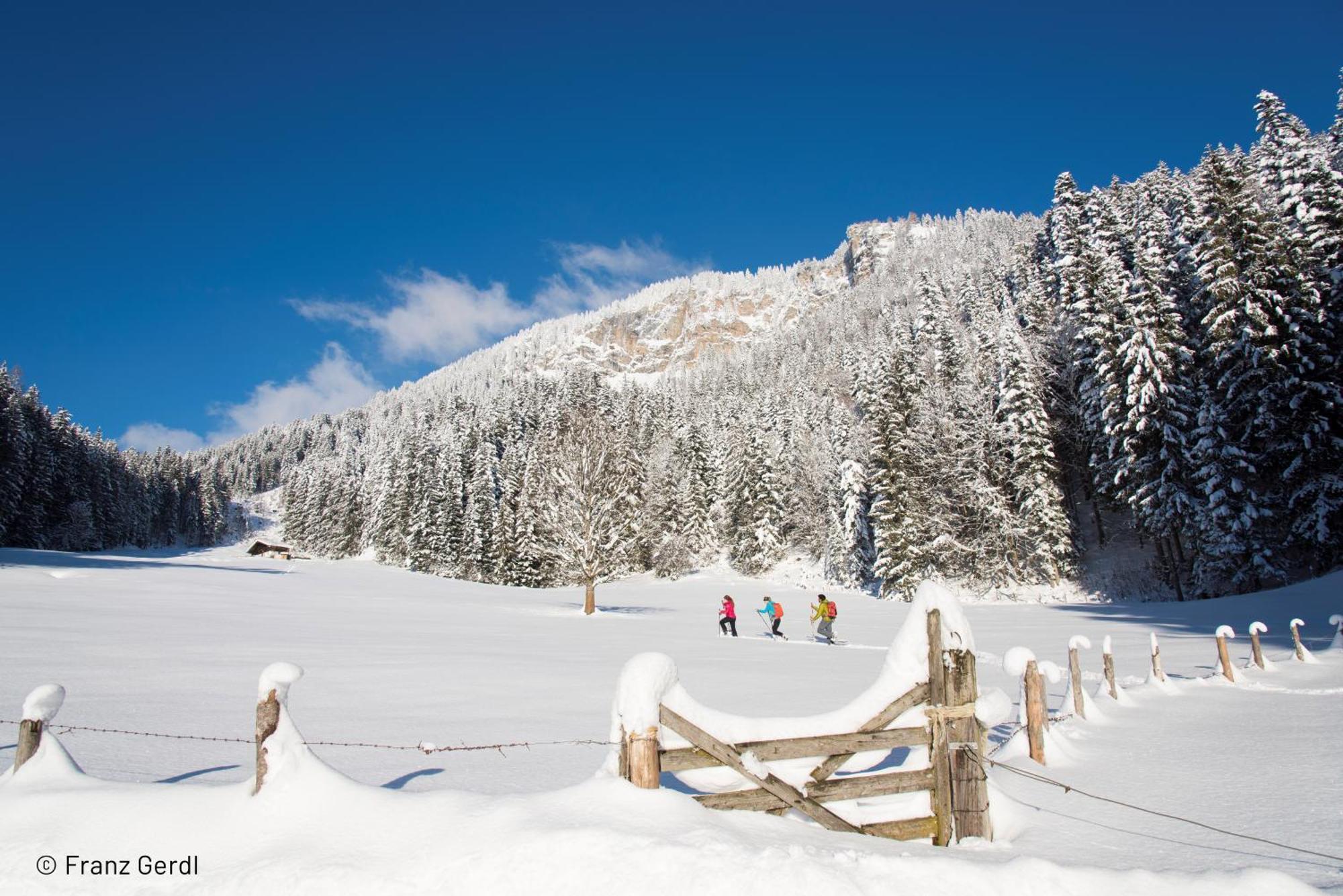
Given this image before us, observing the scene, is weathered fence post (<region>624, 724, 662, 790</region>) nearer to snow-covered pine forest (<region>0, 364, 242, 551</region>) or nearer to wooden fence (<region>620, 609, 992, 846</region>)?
wooden fence (<region>620, 609, 992, 846</region>)

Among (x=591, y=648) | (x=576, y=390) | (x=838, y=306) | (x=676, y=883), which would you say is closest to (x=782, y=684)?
(x=591, y=648)

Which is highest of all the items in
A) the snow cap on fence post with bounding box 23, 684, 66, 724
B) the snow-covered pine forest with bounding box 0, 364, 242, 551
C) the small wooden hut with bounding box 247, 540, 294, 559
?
the snow-covered pine forest with bounding box 0, 364, 242, 551

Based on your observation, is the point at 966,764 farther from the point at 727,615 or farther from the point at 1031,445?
the point at 1031,445

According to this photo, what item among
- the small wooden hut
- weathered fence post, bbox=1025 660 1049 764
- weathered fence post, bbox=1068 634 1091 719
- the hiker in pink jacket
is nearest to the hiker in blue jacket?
the hiker in pink jacket

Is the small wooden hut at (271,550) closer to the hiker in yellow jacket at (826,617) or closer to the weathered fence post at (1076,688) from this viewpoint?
the hiker in yellow jacket at (826,617)

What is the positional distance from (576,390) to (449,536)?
3097 cm

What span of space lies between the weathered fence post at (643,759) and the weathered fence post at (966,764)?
7.61ft

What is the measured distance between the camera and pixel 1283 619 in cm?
2172

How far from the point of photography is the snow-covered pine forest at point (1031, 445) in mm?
28266

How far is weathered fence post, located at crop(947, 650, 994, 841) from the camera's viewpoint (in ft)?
17.0

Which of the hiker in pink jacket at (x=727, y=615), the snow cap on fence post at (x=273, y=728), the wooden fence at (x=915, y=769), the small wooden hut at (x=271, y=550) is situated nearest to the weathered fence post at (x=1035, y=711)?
the wooden fence at (x=915, y=769)

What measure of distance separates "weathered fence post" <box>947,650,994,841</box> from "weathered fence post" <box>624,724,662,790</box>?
232 centimetres

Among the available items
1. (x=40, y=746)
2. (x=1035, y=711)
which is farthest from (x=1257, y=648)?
(x=40, y=746)

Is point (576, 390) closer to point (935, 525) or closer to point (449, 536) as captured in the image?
point (449, 536)
